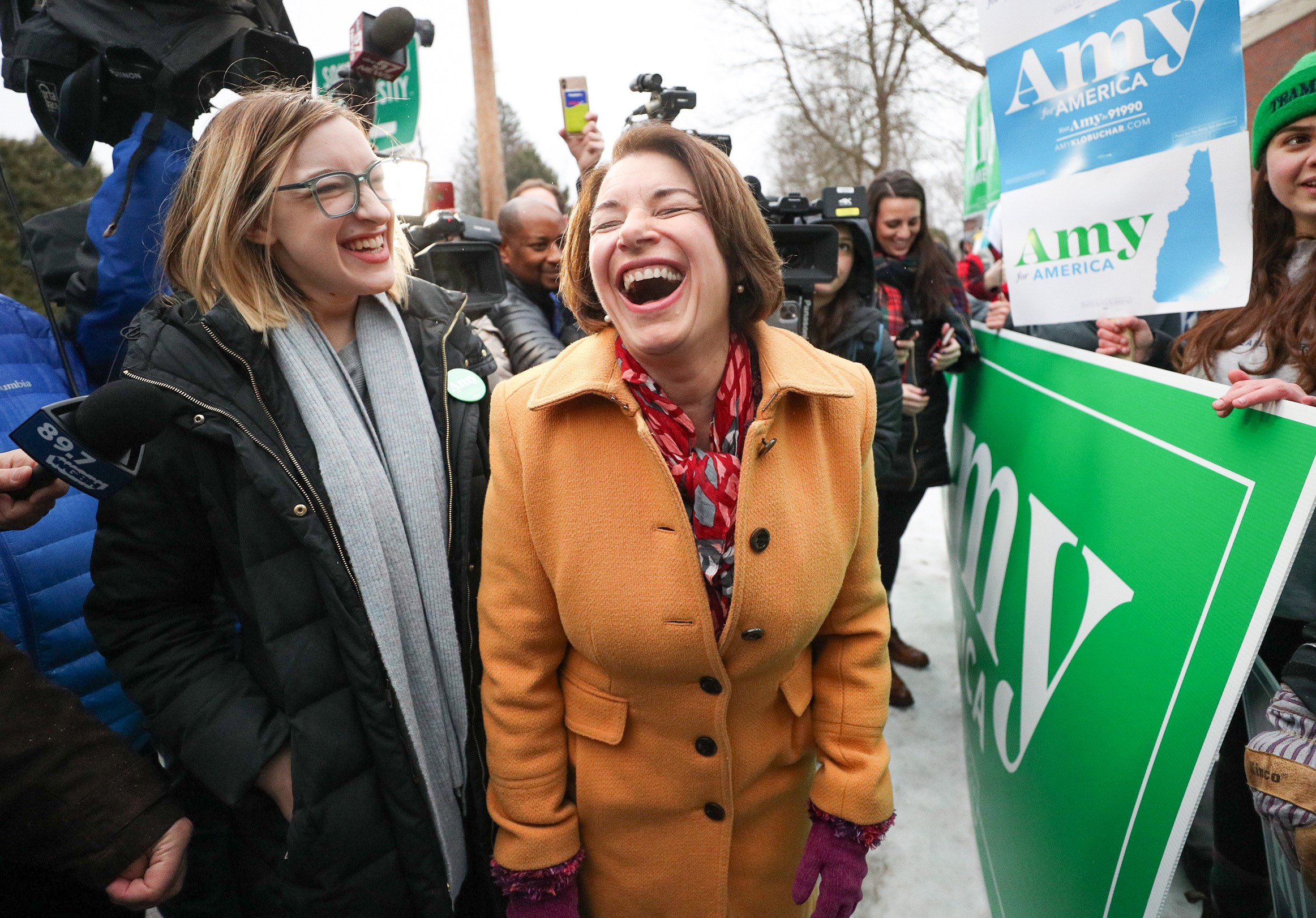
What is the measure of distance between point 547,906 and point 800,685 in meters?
0.69

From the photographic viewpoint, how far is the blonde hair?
144cm

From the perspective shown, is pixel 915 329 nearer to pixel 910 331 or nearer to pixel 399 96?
pixel 910 331

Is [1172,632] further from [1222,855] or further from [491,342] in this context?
[491,342]

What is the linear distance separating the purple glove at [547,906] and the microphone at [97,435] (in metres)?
1.09

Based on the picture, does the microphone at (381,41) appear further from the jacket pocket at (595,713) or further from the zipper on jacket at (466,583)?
the jacket pocket at (595,713)

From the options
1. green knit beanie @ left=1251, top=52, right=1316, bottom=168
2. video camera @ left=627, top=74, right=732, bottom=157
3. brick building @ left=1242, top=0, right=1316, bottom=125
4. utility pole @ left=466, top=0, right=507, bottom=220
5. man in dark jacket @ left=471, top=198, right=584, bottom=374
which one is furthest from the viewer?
brick building @ left=1242, top=0, right=1316, bottom=125

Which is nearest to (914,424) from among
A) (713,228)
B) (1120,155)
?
(1120,155)

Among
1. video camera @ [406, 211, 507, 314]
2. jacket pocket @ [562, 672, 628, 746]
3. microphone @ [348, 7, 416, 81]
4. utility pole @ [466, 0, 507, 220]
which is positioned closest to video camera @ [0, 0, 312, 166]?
microphone @ [348, 7, 416, 81]

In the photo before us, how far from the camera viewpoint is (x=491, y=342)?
9.21ft

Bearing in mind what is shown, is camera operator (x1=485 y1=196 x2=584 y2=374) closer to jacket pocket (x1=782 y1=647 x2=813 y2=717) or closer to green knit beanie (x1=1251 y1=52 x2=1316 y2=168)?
jacket pocket (x1=782 y1=647 x2=813 y2=717)

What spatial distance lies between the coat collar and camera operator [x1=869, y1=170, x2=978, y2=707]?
2.10 metres

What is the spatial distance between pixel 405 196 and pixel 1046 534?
2313 mm

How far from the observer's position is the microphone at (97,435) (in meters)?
1.08

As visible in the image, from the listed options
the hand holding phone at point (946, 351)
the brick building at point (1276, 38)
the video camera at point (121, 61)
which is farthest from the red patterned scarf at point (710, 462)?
Answer: the brick building at point (1276, 38)
